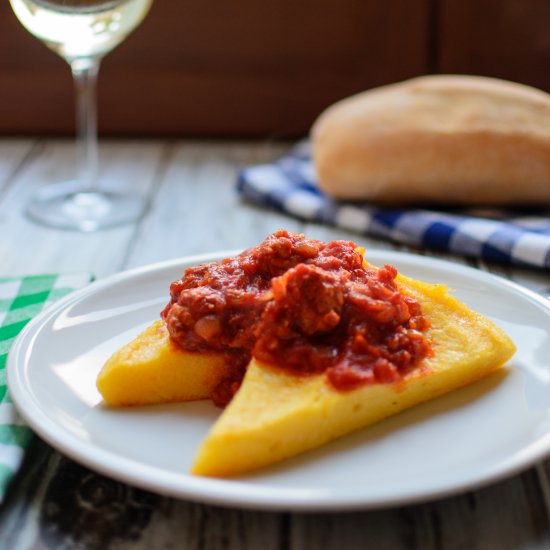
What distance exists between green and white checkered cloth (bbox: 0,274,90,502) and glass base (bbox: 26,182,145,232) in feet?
2.43

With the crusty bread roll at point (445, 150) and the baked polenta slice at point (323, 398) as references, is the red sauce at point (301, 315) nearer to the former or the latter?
the baked polenta slice at point (323, 398)

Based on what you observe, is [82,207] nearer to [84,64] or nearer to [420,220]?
[84,64]

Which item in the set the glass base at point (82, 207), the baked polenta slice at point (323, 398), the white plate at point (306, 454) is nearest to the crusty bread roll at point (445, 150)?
the glass base at point (82, 207)

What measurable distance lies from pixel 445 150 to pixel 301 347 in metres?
1.41

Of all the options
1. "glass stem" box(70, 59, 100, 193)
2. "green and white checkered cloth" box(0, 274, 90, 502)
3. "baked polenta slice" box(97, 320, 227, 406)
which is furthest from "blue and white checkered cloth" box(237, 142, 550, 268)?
"baked polenta slice" box(97, 320, 227, 406)

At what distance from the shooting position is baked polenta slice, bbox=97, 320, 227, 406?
143 centimetres

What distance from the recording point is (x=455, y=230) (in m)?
2.48

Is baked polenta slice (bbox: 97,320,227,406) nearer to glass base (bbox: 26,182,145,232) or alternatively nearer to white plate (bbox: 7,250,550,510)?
white plate (bbox: 7,250,550,510)

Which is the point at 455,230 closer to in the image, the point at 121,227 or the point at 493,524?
the point at 121,227

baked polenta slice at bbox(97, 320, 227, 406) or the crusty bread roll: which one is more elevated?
baked polenta slice at bbox(97, 320, 227, 406)

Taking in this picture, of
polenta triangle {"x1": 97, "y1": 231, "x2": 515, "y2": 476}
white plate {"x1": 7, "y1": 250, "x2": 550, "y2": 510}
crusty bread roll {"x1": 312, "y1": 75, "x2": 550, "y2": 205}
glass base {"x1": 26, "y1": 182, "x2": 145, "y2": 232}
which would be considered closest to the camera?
white plate {"x1": 7, "y1": 250, "x2": 550, "y2": 510}

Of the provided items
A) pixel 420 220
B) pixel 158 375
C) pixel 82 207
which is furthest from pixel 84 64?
pixel 158 375

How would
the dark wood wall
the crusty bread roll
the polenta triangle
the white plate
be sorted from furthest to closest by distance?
1. the dark wood wall
2. the crusty bread roll
3. the polenta triangle
4. the white plate

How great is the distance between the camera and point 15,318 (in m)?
1.85
